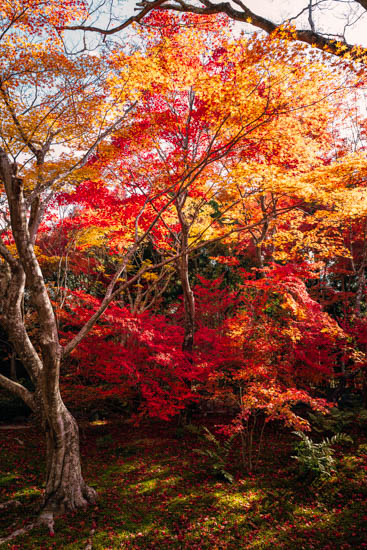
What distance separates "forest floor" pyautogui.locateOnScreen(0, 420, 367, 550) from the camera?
4.32m

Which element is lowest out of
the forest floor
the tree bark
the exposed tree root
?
the forest floor

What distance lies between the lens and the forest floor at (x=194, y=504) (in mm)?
4324

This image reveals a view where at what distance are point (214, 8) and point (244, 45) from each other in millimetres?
765

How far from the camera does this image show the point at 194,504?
5.26 m

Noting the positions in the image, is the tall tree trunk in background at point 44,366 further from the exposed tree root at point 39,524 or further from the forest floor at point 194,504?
the forest floor at point 194,504

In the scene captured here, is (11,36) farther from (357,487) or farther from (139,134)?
(357,487)

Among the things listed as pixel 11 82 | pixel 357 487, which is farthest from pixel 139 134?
pixel 357 487

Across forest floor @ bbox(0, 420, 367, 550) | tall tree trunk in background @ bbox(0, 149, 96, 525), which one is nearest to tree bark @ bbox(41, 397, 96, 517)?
tall tree trunk in background @ bbox(0, 149, 96, 525)

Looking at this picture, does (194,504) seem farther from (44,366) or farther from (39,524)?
(44,366)

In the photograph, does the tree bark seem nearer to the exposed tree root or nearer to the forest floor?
the exposed tree root

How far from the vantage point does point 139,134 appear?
7.84m

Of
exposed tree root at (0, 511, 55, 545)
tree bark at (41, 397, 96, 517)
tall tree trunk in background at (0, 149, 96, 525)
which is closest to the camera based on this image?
exposed tree root at (0, 511, 55, 545)

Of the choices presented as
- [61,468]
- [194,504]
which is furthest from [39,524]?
[194,504]

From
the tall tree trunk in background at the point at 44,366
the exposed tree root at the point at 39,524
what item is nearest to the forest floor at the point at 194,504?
the exposed tree root at the point at 39,524
